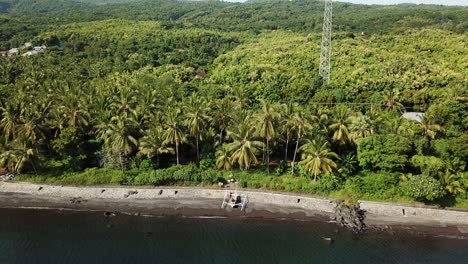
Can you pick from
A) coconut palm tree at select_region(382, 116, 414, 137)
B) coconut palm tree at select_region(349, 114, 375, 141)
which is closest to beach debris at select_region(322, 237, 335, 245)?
coconut palm tree at select_region(349, 114, 375, 141)

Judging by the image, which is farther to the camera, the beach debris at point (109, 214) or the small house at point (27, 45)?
the small house at point (27, 45)

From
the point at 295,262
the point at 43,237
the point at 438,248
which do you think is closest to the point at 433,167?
the point at 438,248

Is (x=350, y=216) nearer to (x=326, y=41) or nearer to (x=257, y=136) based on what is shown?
(x=257, y=136)

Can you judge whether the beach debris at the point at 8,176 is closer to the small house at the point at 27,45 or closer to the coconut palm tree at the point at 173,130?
the coconut palm tree at the point at 173,130

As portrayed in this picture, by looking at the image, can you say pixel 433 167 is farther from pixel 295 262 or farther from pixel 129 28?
pixel 129 28

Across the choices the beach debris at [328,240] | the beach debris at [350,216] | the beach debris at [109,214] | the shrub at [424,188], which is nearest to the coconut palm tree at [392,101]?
the shrub at [424,188]

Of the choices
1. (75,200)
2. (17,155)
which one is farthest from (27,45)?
(75,200)

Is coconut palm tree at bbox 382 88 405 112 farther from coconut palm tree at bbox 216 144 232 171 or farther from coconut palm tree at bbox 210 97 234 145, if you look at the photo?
coconut palm tree at bbox 216 144 232 171
